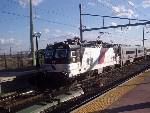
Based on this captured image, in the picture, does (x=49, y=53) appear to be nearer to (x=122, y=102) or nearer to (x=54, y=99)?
(x=54, y=99)

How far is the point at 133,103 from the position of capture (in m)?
14.3

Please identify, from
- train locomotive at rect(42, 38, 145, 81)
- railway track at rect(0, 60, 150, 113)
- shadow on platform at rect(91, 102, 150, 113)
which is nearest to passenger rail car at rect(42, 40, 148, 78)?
train locomotive at rect(42, 38, 145, 81)

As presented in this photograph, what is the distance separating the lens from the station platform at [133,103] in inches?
508

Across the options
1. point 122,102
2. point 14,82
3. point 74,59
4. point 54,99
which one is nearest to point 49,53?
point 74,59

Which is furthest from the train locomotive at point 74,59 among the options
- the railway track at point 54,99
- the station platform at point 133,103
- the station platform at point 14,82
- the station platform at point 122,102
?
the station platform at point 133,103

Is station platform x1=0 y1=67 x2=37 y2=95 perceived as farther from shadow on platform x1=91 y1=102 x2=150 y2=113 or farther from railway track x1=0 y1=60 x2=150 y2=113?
shadow on platform x1=91 y1=102 x2=150 y2=113

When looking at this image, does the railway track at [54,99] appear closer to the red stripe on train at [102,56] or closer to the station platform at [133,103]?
the station platform at [133,103]

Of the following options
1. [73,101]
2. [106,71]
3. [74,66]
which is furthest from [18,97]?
[106,71]

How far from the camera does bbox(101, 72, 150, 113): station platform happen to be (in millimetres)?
12891

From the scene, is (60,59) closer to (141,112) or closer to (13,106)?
(13,106)

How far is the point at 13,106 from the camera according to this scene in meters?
16.5

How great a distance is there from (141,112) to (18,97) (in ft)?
28.8

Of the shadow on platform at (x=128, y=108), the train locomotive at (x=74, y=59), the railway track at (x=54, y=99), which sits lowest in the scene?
the railway track at (x=54, y=99)

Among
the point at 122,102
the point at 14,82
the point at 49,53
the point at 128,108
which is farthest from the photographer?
the point at 49,53
